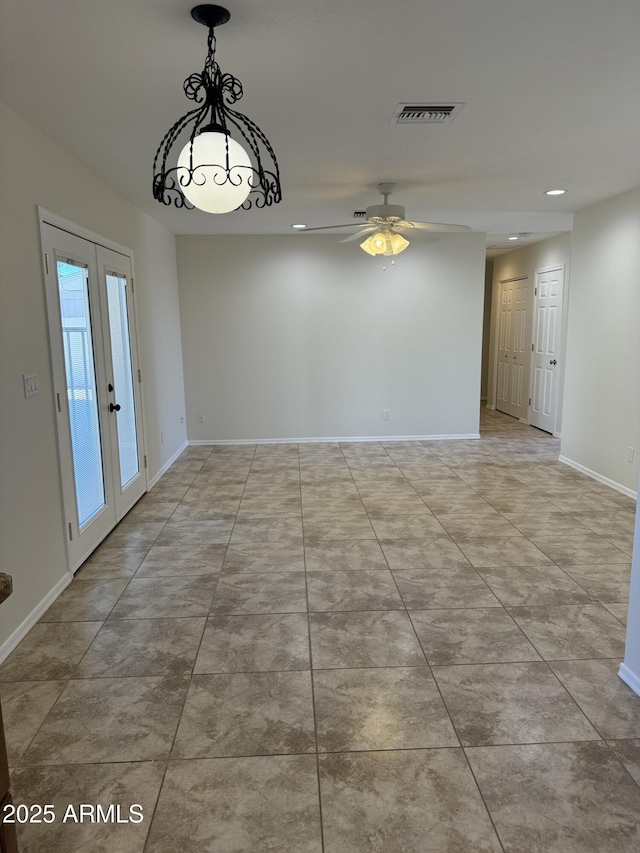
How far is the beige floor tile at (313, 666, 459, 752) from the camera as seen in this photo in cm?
191

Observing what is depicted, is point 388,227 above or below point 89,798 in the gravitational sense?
above

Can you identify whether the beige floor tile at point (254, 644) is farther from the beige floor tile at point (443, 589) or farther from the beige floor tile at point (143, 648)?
the beige floor tile at point (443, 589)

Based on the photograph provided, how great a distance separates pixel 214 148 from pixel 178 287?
197 inches

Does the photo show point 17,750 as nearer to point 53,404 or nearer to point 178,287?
point 53,404

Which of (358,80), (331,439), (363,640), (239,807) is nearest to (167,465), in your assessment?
(331,439)

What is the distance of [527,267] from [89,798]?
7875 mm

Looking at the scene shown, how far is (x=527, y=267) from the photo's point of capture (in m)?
7.77

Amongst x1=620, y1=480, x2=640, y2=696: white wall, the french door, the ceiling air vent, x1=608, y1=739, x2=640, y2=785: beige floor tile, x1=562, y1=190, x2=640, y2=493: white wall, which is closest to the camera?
x1=608, y1=739, x2=640, y2=785: beige floor tile

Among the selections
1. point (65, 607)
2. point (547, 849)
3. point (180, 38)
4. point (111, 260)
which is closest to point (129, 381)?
point (111, 260)

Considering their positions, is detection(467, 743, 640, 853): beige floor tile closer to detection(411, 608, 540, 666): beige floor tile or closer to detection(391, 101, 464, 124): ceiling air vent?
detection(411, 608, 540, 666): beige floor tile

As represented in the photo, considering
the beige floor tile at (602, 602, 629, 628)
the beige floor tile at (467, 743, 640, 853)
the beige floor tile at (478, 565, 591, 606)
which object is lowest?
the beige floor tile at (467, 743, 640, 853)

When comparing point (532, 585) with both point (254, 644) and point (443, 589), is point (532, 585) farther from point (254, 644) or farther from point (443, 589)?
point (254, 644)

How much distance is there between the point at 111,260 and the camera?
3924 millimetres

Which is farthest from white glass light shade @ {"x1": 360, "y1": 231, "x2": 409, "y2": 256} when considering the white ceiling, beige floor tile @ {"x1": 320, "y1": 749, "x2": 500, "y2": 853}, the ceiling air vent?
beige floor tile @ {"x1": 320, "y1": 749, "x2": 500, "y2": 853}
